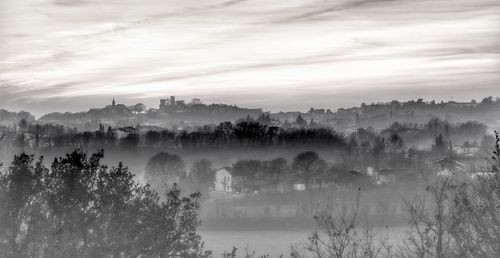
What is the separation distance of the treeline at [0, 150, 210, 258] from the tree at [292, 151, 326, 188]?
11.3 meters

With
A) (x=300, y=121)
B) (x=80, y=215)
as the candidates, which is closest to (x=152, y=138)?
(x=300, y=121)

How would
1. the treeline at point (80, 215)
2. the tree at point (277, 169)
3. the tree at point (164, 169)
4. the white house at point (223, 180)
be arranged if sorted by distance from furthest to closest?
1. the tree at point (277, 169)
2. the white house at point (223, 180)
3. the tree at point (164, 169)
4. the treeline at point (80, 215)

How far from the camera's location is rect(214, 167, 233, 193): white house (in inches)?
569

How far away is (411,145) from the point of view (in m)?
20.1

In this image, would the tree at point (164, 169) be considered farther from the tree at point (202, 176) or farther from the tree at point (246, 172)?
the tree at point (246, 172)

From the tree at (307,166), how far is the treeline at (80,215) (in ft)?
36.9

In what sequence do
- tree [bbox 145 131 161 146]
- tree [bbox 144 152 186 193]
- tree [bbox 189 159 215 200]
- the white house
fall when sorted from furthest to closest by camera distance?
tree [bbox 145 131 161 146], the white house, tree [bbox 189 159 215 200], tree [bbox 144 152 186 193]

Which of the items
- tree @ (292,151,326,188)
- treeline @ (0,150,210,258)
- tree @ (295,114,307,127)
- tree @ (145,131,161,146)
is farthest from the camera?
tree @ (295,114,307,127)

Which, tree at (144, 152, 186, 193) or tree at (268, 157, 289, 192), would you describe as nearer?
tree at (144, 152, 186, 193)

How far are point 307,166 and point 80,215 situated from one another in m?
13.2

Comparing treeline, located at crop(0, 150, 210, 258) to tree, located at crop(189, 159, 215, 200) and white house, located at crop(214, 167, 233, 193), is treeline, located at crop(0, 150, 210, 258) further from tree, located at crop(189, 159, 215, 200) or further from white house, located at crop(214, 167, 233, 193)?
white house, located at crop(214, 167, 233, 193)

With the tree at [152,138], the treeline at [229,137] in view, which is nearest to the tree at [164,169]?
the treeline at [229,137]

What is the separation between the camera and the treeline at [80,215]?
2.34 m

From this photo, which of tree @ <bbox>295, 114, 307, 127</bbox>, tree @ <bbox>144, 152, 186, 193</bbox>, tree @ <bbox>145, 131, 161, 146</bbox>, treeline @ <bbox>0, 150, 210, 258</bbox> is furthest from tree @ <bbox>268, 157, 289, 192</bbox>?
treeline @ <bbox>0, 150, 210, 258</bbox>
